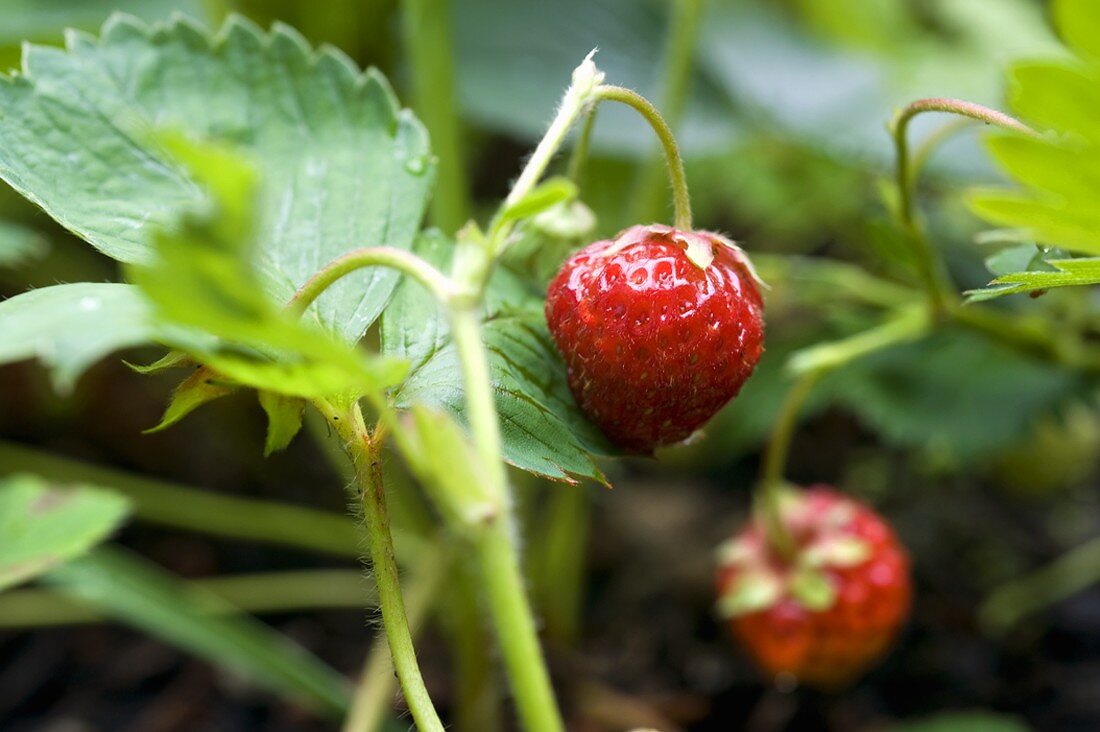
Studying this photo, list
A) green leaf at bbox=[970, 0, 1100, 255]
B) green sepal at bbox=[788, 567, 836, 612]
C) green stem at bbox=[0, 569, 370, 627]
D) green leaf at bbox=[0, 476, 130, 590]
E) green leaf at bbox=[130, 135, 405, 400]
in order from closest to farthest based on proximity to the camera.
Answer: green leaf at bbox=[130, 135, 405, 400] < green leaf at bbox=[970, 0, 1100, 255] < green leaf at bbox=[0, 476, 130, 590] < green sepal at bbox=[788, 567, 836, 612] < green stem at bbox=[0, 569, 370, 627]

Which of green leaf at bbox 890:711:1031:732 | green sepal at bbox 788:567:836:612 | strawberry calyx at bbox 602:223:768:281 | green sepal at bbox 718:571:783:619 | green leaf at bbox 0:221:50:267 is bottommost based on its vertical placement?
green leaf at bbox 890:711:1031:732

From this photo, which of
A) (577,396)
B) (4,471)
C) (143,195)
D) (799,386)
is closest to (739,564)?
(799,386)

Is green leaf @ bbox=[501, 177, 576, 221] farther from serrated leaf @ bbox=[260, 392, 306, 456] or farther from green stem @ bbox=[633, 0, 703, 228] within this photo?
green stem @ bbox=[633, 0, 703, 228]

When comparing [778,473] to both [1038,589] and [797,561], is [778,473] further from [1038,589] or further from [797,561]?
[1038,589]

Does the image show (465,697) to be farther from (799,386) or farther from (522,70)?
(522,70)

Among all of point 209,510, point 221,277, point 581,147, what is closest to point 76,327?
point 221,277

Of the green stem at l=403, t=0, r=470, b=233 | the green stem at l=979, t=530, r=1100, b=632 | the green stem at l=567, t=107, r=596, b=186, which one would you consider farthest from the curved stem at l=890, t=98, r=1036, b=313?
the green stem at l=979, t=530, r=1100, b=632
